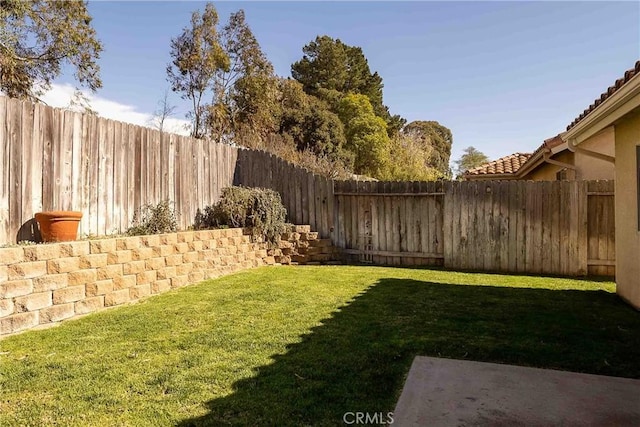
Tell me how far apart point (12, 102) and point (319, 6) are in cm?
710

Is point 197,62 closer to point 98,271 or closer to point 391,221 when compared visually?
point 391,221

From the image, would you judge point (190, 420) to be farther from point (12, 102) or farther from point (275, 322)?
point (12, 102)

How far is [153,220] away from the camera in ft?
21.0

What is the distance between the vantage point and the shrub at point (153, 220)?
6204 mm

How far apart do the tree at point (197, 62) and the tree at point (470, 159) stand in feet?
95.4

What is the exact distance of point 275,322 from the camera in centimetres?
400

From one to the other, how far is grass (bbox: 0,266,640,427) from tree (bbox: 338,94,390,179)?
60.7 feet

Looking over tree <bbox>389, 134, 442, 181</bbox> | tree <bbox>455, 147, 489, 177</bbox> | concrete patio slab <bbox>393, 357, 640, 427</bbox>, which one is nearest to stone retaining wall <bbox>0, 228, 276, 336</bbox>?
concrete patio slab <bbox>393, 357, 640, 427</bbox>

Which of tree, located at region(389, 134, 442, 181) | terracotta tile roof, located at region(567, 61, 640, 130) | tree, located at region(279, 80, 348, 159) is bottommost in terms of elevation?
terracotta tile roof, located at region(567, 61, 640, 130)

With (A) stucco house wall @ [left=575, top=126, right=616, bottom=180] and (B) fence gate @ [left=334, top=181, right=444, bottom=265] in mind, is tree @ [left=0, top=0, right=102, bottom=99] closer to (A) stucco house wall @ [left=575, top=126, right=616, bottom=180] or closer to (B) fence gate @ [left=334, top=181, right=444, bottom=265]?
(B) fence gate @ [left=334, top=181, right=444, bottom=265]

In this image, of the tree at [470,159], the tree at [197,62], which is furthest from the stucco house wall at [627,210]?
the tree at [470,159]

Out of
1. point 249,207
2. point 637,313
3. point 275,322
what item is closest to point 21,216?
point 275,322

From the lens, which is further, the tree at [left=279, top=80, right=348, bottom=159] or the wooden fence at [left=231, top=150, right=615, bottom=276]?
the tree at [left=279, top=80, right=348, bottom=159]
